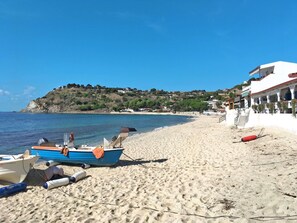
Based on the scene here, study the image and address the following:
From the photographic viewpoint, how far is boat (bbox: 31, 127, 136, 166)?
1141 cm

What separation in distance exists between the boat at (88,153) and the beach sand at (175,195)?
0.54m

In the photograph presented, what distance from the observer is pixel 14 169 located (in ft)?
29.1

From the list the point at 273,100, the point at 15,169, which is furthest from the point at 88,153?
the point at 273,100

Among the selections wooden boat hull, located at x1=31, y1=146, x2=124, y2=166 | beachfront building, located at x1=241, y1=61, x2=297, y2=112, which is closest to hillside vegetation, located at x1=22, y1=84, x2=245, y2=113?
beachfront building, located at x1=241, y1=61, x2=297, y2=112

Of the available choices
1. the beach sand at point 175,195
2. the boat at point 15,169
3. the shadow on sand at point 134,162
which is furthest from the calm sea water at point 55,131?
the beach sand at point 175,195

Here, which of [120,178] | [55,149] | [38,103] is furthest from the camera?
[38,103]

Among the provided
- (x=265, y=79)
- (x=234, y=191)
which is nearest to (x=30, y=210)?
(x=234, y=191)

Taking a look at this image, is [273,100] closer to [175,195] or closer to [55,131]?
[175,195]

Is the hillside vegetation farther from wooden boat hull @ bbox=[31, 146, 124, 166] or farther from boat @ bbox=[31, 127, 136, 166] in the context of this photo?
wooden boat hull @ bbox=[31, 146, 124, 166]

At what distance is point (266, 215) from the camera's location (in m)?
5.05

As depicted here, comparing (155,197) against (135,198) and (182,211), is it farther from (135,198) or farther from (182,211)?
(182,211)

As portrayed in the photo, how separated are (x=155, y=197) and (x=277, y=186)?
3.15 m

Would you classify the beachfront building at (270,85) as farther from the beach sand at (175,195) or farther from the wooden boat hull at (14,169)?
the wooden boat hull at (14,169)

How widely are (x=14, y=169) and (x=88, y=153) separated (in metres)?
3.31
